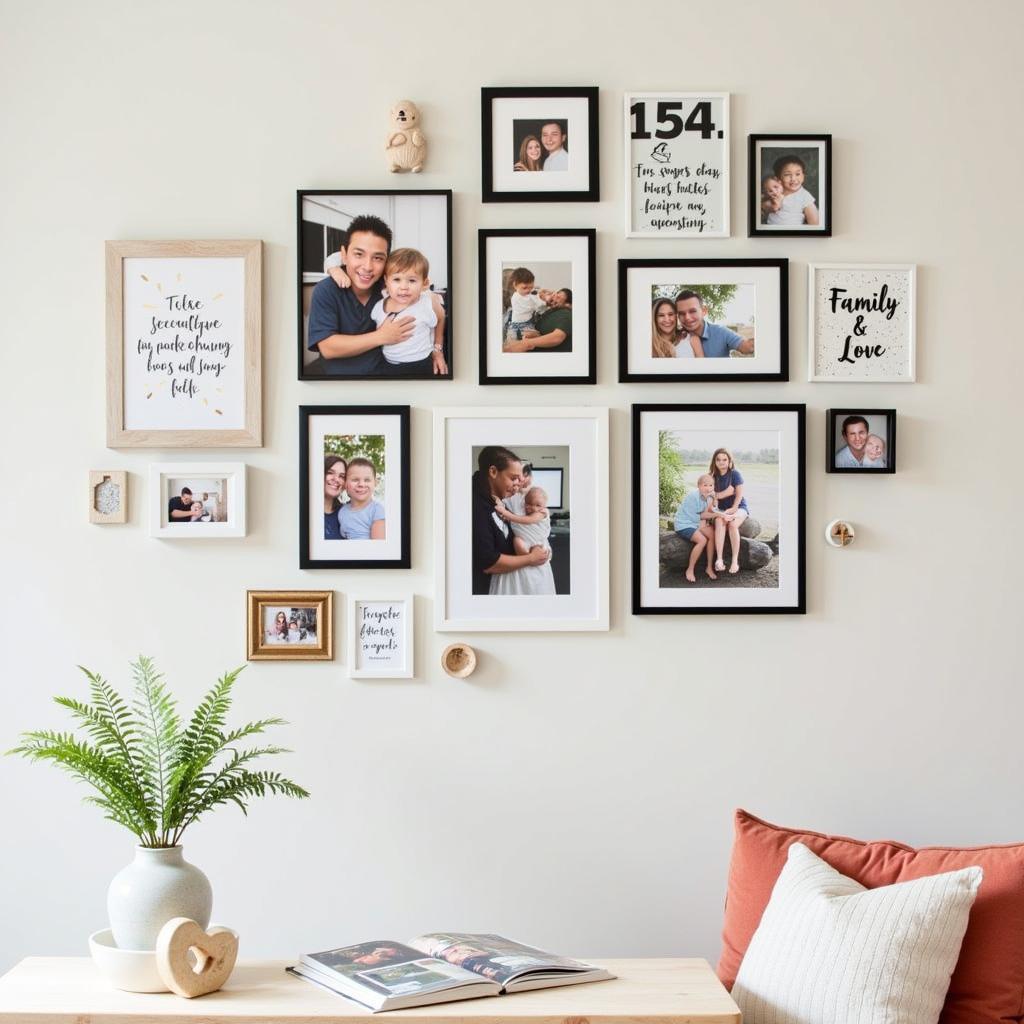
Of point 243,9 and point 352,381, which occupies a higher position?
point 243,9

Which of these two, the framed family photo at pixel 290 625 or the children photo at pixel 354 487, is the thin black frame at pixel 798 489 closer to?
the children photo at pixel 354 487

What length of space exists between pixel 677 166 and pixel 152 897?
1683 mm

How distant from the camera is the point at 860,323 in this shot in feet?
7.38

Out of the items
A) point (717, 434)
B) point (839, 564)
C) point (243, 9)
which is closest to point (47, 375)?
point (243, 9)

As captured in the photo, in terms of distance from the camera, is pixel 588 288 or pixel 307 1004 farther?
pixel 588 288

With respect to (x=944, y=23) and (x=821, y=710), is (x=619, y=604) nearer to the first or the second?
(x=821, y=710)

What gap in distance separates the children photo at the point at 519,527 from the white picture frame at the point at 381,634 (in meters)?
0.16

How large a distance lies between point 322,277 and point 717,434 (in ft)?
2.83

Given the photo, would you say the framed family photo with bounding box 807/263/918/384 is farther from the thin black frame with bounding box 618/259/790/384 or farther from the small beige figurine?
the small beige figurine

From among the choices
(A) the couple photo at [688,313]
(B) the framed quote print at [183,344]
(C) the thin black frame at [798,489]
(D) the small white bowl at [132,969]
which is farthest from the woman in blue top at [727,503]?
(D) the small white bowl at [132,969]

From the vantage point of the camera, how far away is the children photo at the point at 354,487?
224 cm

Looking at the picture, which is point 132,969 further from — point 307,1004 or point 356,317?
point 356,317

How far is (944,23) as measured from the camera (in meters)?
2.26

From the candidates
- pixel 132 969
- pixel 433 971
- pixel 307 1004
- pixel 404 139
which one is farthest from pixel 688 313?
pixel 132 969
